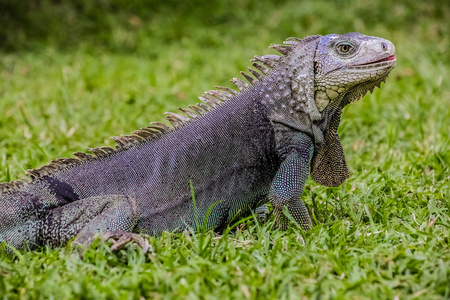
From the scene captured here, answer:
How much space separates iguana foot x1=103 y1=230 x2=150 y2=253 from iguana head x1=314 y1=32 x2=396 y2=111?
160 cm

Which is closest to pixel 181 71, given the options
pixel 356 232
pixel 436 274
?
pixel 356 232

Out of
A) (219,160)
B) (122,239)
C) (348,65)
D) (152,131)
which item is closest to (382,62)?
(348,65)

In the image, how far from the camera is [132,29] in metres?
10.8

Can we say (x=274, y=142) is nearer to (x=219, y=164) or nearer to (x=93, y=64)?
(x=219, y=164)

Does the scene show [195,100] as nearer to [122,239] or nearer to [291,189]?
[291,189]

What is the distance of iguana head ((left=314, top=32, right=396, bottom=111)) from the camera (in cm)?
405

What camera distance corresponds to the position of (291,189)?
3961 millimetres

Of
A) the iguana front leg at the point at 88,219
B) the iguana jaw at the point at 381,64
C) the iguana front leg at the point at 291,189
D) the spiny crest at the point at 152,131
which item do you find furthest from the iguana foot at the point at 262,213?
the iguana jaw at the point at 381,64

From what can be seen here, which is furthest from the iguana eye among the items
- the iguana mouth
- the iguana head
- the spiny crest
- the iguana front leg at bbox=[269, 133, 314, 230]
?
the iguana front leg at bbox=[269, 133, 314, 230]

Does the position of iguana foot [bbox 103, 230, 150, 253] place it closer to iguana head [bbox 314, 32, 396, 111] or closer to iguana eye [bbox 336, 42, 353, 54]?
iguana head [bbox 314, 32, 396, 111]

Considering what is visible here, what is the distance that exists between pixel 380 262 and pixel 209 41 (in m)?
7.58

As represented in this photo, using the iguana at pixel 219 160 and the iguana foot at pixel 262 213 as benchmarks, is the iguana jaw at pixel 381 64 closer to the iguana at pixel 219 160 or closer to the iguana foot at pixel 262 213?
the iguana at pixel 219 160

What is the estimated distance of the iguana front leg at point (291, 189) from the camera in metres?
3.96

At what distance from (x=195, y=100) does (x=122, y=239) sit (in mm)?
4218
